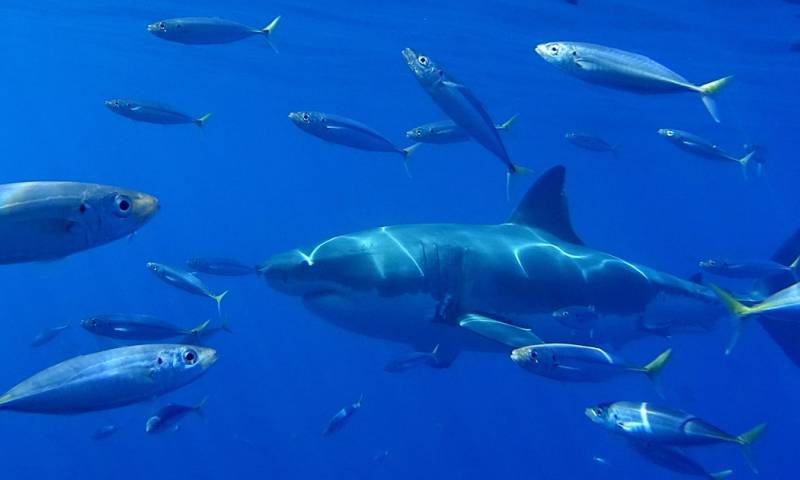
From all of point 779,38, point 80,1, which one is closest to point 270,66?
point 80,1

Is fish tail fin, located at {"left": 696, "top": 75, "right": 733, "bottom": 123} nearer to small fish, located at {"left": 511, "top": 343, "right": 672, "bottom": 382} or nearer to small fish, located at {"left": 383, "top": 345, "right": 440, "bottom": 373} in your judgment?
small fish, located at {"left": 511, "top": 343, "right": 672, "bottom": 382}

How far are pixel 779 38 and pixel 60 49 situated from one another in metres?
34.0

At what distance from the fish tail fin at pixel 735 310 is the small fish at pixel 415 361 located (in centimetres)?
292

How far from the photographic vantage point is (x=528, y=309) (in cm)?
664

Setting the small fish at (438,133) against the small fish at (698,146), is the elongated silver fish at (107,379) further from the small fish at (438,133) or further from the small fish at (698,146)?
the small fish at (698,146)

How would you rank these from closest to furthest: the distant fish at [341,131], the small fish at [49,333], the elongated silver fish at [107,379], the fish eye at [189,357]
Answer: the elongated silver fish at [107,379] → the fish eye at [189,357] → the distant fish at [341,131] → the small fish at [49,333]

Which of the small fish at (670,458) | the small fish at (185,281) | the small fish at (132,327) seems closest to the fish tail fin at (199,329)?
the small fish at (132,327)

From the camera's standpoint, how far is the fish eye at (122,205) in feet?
9.33

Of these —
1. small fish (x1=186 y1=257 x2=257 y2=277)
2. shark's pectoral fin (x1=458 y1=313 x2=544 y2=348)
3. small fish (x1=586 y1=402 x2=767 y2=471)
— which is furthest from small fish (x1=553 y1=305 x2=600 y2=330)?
small fish (x1=186 y1=257 x2=257 y2=277)

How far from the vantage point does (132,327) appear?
6.22m

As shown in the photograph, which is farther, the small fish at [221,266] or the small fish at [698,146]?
the small fish at [221,266]

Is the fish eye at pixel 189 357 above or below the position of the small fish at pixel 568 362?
above

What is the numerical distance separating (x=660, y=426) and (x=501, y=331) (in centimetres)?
132

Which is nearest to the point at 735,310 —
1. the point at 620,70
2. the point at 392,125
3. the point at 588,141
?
the point at 620,70
